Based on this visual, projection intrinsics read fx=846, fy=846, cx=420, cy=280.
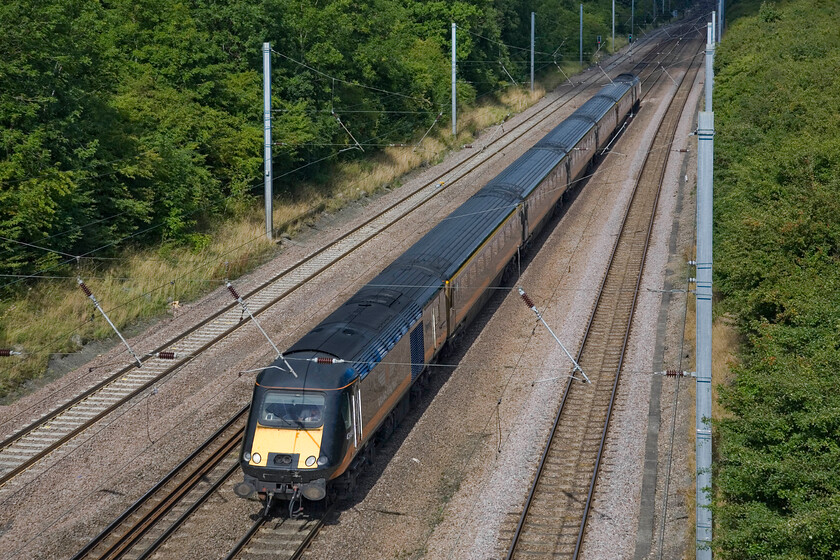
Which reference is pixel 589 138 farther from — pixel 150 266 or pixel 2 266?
pixel 2 266

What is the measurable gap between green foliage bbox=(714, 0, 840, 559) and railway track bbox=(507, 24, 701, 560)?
291cm

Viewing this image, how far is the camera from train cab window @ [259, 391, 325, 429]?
16.4 m

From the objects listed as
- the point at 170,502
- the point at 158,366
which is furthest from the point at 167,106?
the point at 170,502

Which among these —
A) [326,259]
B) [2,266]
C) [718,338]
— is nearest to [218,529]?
[2,266]

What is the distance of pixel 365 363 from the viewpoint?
57.5 feet

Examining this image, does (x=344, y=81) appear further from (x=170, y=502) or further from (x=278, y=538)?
(x=278, y=538)

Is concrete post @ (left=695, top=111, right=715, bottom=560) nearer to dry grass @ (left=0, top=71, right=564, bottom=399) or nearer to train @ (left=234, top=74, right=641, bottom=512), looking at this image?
train @ (left=234, top=74, right=641, bottom=512)

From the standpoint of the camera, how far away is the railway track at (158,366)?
19.6m

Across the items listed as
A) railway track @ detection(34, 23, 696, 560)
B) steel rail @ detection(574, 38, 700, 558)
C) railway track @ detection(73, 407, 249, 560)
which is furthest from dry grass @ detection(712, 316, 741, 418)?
railway track @ detection(73, 407, 249, 560)

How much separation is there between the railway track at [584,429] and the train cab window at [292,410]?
4457 mm

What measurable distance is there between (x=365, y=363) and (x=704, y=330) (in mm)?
7145

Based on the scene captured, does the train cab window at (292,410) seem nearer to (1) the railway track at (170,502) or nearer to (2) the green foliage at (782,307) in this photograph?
(1) the railway track at (170,502)

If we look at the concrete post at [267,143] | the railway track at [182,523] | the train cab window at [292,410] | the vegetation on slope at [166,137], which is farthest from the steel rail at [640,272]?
the concrete post at [267,143]

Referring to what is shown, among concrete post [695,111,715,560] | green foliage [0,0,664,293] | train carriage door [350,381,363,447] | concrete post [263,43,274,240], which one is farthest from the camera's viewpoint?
concrete post [263,43,274,240]
